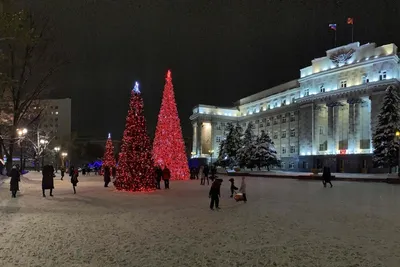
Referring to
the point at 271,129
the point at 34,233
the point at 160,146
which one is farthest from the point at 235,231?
the point at 271,129

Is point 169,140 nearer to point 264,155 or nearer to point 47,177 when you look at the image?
point 47,177

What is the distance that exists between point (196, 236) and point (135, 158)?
41.6ft

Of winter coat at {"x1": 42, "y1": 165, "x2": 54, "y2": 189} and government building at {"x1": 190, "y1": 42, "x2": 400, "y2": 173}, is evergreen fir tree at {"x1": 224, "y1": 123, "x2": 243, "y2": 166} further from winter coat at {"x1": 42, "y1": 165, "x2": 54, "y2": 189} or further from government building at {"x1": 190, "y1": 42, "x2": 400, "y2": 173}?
winter coat at {"x1": 42, "y1": 165, "x2": 54, "y2": 189}

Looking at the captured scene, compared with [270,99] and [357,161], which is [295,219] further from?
[270,99]

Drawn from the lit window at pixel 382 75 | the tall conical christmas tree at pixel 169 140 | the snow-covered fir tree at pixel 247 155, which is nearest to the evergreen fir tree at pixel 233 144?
the snow-covered fir tree at pixel 247 155

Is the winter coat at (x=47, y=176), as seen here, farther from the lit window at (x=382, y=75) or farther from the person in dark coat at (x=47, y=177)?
the lit window at (x=382, y=75)

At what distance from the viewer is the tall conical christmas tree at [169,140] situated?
3381 cm

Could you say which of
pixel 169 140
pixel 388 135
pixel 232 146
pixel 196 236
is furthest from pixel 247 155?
pixel 196 236

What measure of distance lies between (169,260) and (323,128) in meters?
65.6

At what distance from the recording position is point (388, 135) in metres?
46.0

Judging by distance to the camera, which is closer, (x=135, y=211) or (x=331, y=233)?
(x=331, y=233)

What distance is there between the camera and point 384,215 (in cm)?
1187

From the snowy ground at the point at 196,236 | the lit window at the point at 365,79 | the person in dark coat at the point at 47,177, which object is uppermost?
the lit window at the point at 365,79

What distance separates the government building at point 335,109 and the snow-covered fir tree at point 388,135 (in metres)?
5.33
